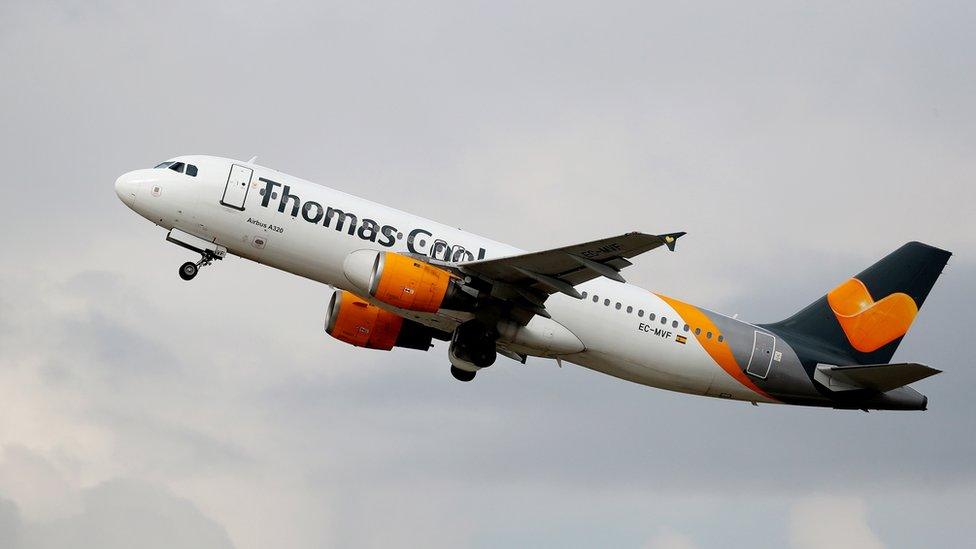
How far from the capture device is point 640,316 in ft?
156

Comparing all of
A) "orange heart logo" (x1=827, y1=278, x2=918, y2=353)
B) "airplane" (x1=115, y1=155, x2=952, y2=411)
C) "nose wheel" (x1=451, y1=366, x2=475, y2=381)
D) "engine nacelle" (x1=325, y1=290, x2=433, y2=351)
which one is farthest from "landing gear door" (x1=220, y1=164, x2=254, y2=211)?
"orange heart logo" (x1=827, y1=278, x2=918, y2=353)

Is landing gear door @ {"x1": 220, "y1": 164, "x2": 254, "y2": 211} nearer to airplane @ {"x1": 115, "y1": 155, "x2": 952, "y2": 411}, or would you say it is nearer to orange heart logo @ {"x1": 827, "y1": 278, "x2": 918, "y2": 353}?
airplane @ {"x1": 115, "y1": 155, "x2": 952, "y2": 411}

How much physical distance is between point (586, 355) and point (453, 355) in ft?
14.8

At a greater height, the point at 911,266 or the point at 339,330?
the point at 911,266

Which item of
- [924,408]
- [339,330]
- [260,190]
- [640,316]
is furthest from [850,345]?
[260,190]

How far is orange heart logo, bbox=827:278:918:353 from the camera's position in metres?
51.1

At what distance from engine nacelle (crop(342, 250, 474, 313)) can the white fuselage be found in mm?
948

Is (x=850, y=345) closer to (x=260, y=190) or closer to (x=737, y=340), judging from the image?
(x=737, y=340)

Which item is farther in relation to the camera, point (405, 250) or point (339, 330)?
point (339, 330)

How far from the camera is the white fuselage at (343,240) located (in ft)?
148

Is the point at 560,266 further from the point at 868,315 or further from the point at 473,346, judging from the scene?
the point at 868,315

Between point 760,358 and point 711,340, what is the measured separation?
6.32 ft

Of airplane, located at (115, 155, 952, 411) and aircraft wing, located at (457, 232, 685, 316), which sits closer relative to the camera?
aircraft wing, located at (457, 232, 685, 316)

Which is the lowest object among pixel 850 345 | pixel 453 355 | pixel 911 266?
pixel 453 355
